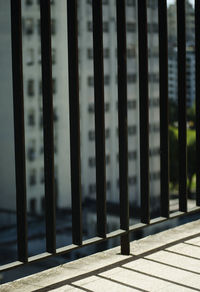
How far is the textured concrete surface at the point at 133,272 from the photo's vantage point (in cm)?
252

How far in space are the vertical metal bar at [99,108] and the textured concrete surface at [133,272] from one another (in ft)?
0.93

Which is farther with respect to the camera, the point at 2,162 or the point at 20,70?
the point at 2,162

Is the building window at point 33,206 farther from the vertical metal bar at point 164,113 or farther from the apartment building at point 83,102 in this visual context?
the vertical metal bar at point 164,113

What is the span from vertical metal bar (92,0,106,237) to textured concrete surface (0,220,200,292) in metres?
0.28

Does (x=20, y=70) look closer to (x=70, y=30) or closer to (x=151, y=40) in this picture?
(x=70, y=30)

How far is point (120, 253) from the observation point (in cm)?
308

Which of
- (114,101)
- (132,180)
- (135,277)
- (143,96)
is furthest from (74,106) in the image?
(132,180)

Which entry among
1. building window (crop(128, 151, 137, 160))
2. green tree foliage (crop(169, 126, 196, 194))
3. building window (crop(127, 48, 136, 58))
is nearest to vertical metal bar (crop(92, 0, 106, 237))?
green tree foliage (crop(169, 126, 196, 194))

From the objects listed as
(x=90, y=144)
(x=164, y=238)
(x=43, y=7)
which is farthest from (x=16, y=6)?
(x=90, y=144)

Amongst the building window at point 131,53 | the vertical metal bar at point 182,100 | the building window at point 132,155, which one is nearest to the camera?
the vertical metal bar at point 182,100

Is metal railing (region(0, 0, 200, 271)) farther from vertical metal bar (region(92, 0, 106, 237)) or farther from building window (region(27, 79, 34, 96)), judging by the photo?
building window (region(27, 79, 34, 96))

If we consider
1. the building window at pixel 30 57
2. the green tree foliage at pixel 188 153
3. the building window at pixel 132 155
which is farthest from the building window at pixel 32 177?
the green tree foliage at pixel 188 153

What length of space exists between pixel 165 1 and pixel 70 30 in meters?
0.78

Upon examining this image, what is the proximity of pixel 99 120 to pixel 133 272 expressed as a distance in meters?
0.82
